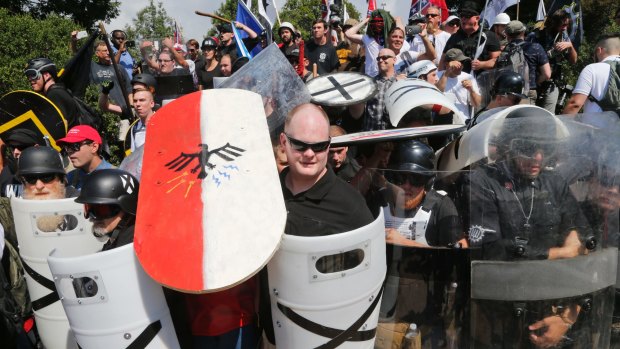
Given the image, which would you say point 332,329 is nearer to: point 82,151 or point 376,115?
point 376,115

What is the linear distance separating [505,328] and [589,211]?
77cm

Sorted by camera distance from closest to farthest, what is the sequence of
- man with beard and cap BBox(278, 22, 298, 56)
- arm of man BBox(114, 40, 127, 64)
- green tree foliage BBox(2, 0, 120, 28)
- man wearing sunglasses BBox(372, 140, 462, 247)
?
1. man wearing sunglasses BBox(372, 140, 462, 247)
2. man with beard and cap BBox(278, 22, 298, 56)
3. arm of man BBox(114, 40, 127, 64)
4. green tree foliage BBox(2, 0, 120, 28)

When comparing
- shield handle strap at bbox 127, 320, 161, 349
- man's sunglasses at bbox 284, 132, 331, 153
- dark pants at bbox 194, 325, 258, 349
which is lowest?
dark pants at bbox 194, 325, 258, 349

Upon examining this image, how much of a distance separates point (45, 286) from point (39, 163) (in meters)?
0.97

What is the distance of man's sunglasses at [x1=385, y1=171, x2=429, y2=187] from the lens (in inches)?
116

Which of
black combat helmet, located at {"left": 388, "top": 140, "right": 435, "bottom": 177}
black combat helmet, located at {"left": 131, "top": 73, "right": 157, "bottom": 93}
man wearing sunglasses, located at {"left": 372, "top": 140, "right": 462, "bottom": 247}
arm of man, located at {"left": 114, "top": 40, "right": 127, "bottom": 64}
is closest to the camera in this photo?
man wearing sunglasses, located at {"left": 372, "top": 140, "right": 462, "bottom": 247}

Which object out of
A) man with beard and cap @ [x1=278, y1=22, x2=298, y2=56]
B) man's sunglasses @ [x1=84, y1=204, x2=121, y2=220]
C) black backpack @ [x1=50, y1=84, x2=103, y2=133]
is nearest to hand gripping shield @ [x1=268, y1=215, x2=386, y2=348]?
man's sunglasses @ [x1=84, y1=204, x2=121, y2=220]

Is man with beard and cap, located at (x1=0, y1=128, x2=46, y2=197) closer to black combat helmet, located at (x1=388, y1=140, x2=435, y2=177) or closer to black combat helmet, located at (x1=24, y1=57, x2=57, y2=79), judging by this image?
black combat helmet, located at (x1=24, y1=57, x2=57, y2=79)

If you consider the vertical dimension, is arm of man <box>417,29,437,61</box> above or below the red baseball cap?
below

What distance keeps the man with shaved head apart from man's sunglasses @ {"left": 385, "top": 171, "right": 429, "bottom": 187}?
278mm

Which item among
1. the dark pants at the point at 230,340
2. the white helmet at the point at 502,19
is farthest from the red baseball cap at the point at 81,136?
the white helmet at the point at 502,19

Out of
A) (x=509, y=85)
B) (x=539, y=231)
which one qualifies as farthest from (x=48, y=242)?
(x=509, y=85)

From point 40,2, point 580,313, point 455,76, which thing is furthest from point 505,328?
point 40,2

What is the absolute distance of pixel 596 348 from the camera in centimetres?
295
